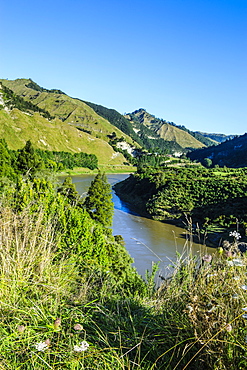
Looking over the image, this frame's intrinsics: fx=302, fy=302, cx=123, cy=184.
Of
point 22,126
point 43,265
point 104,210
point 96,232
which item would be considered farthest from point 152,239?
point 22,126

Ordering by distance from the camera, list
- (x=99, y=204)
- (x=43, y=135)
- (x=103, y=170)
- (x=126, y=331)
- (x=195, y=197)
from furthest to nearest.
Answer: (x=43, y=135)
(x=103, y=170)
(x=195, y=197)
(x=99, y=204)
(x=126, y=331)

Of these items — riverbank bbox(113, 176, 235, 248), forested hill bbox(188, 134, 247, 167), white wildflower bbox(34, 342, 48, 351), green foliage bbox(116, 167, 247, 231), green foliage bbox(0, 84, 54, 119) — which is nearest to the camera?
white wildflower bbox(34, 342, 48, 351)

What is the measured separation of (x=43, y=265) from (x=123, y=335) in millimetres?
1364

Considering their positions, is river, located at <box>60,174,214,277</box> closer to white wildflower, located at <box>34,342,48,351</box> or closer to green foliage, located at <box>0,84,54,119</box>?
white wildflower, located at <box>34,342,48,351</box>

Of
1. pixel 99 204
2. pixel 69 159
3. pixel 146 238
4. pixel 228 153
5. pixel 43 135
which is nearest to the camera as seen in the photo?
pixel 99 204

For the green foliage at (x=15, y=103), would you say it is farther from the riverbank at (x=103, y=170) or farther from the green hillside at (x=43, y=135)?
the riverbank at (x=103, y=170)

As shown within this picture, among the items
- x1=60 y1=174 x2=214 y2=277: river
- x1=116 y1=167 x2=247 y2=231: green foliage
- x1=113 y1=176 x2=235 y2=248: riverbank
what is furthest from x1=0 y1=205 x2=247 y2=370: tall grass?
x1=116 y1=167 x2=247 y2=231: green foliage

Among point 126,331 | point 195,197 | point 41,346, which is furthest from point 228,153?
point 41,346

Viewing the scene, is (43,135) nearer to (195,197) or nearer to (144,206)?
(144,206)

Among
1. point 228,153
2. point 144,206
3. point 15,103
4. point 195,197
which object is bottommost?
point 144,206

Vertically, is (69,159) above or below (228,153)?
below

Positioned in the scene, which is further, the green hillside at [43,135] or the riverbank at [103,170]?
the green hillside at [43,135]

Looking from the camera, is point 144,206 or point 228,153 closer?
point 144,206

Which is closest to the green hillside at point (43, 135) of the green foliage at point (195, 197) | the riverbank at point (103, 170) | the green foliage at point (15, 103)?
the green foliage at point (15, 103)
